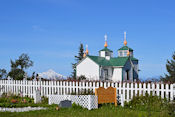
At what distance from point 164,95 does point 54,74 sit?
36.3 feet


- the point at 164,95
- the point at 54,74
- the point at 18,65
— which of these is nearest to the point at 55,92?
the point at 54,74

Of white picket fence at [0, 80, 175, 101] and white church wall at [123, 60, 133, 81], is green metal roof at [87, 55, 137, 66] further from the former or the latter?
white picket fence at [0, 80, 175, 101]

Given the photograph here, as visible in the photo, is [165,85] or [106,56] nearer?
[165,85]

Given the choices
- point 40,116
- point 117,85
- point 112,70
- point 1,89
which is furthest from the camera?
point 112,70

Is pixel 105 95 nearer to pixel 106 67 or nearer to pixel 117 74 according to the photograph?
pixel 106 67

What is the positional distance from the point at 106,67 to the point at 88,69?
2.38 metres

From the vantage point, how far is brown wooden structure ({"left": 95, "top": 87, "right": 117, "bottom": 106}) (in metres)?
13.4

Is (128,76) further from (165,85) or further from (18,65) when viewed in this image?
(165,85)

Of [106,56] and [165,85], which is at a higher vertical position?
[106,56]

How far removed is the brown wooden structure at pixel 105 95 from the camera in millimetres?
13367

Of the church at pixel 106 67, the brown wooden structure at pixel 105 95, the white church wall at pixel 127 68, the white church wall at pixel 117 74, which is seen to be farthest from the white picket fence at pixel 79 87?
the white church wall at pixel 127 68

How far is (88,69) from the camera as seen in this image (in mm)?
33500

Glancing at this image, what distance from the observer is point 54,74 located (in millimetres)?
23328

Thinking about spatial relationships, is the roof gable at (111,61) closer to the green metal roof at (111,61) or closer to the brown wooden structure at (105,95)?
the green metal roof at (111,61)
